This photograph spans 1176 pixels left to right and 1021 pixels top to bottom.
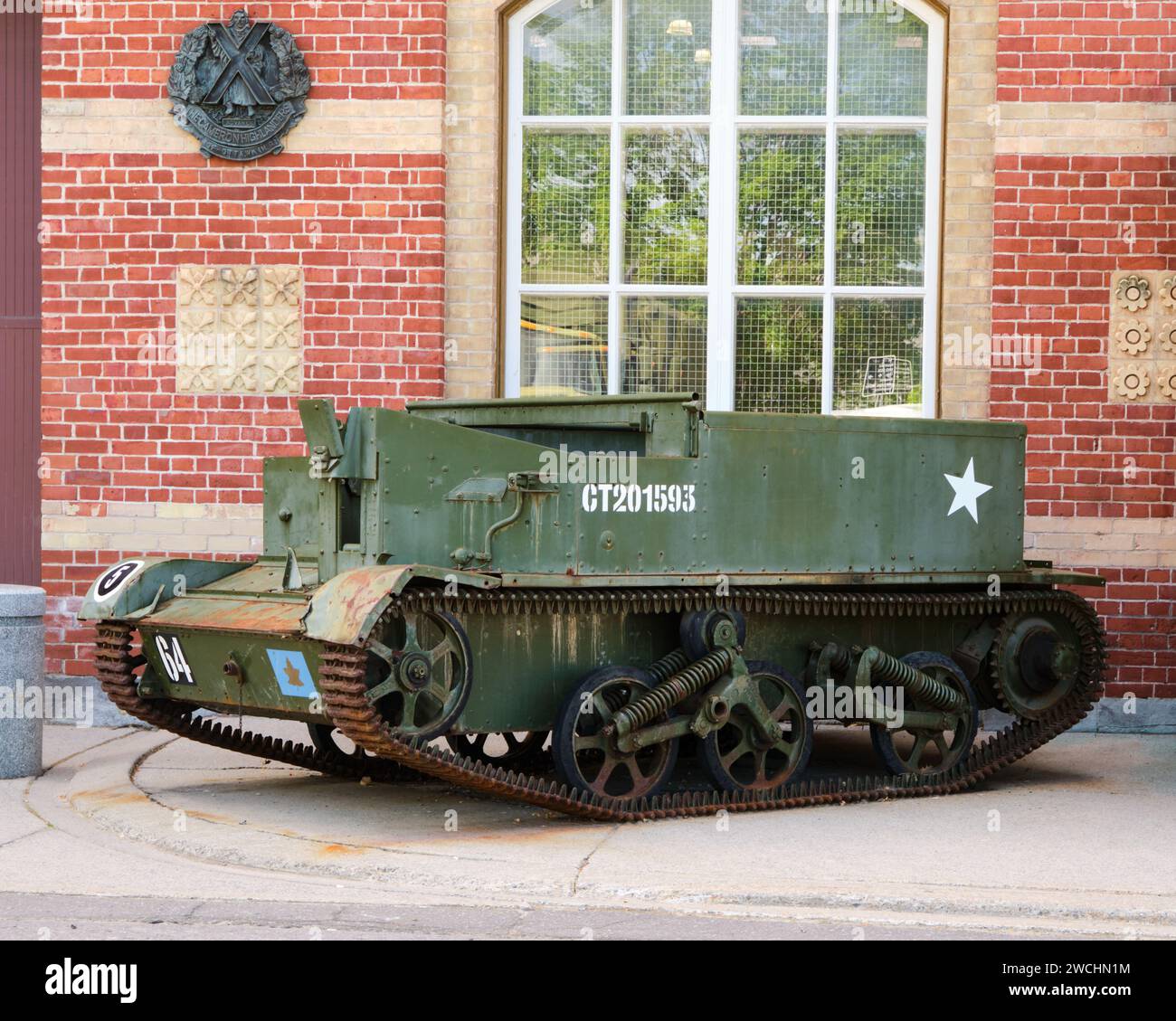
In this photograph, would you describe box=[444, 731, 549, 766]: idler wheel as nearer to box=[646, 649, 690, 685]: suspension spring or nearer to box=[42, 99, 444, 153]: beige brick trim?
box=[646, 649, 690, 685]: suspension spring

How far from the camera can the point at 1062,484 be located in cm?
1109

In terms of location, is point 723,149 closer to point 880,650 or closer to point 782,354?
point 782,354

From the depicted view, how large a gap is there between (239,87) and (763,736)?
18.8ft

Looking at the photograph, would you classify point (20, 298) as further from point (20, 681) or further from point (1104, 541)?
point (1104, 541)

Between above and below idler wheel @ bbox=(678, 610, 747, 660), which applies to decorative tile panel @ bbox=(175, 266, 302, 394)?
above

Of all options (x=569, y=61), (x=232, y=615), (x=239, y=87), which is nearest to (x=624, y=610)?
(x=232, y=615)

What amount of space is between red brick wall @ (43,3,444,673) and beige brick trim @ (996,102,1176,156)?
3.76 meters

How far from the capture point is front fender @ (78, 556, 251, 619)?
27.8 ft

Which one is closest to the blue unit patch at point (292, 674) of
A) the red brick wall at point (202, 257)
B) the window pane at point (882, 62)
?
the red brick wall at point (202, 257)

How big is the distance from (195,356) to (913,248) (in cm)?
483

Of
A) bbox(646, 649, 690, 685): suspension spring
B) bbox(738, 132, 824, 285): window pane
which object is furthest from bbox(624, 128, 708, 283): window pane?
bbox(646, 649, 690, 685): suspension spring

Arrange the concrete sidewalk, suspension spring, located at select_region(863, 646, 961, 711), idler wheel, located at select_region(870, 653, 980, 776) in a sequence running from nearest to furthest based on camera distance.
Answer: the concrete sidewalk < suspension spring, located at select_region(863, 646, 961, 711) < idler wheel, located at select_region(870, 653, 980, 776)

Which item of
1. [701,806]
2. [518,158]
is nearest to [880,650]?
[701,806]

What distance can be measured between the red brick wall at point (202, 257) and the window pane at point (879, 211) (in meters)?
2.71
